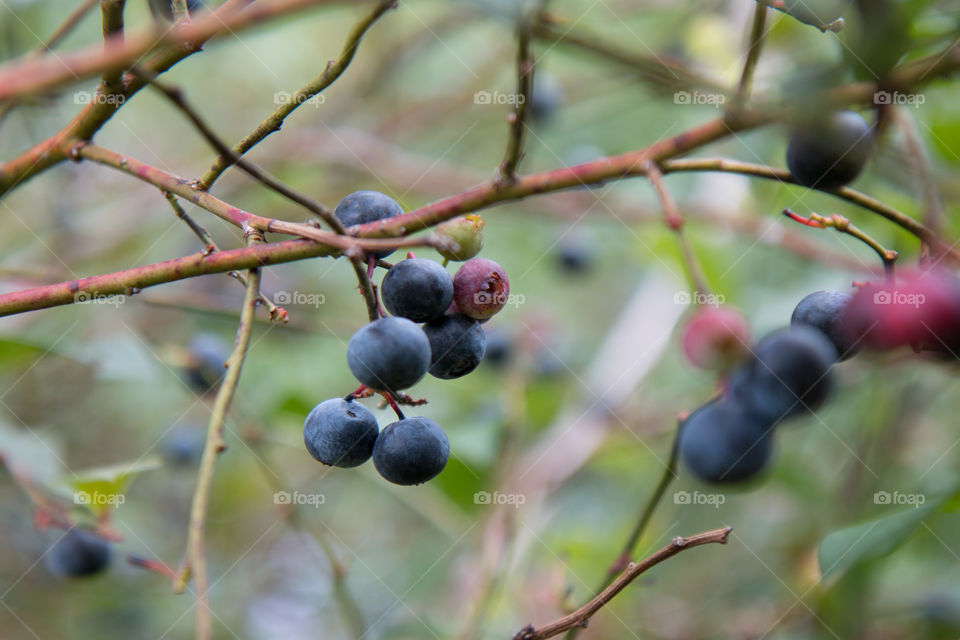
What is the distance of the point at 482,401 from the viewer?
2828 mm

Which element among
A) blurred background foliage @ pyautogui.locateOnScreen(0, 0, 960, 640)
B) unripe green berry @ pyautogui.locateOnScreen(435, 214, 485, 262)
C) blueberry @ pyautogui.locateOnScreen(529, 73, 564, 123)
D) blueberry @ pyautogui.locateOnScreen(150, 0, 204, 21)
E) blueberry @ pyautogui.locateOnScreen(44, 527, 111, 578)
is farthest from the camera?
blueberry @ pyautogui.locateOnScreen(529, 73, 564, 123)

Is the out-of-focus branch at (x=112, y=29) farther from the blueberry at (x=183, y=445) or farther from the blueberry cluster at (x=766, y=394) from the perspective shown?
the blueberry at (x=183, y=445)

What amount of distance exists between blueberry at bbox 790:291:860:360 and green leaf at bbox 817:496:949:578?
31cm

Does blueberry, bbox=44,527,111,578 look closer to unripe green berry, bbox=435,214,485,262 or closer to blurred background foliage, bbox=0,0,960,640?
blurred background foliage, bbox=0,0,960,640

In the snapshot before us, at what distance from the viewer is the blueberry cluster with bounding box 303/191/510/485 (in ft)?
3.51

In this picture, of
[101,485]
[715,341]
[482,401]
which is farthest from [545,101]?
[715,341]

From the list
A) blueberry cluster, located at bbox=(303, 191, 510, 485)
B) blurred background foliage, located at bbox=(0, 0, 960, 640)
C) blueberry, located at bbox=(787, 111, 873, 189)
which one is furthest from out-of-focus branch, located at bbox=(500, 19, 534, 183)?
blurred background foliage, located at bbox=(0, 0, 960, 640)

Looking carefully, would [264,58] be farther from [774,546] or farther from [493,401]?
[774,546]

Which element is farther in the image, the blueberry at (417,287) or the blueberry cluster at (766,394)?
the blueberry at (417,287)

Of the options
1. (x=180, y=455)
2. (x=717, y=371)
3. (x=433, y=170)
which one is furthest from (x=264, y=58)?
(x=717, y=371)

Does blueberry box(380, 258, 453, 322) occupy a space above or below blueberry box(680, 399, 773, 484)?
above

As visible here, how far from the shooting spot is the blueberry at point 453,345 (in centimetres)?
116

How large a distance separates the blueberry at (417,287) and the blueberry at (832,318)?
516mm

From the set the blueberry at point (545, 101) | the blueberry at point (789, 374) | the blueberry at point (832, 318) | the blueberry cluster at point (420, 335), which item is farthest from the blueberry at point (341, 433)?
the blueberry at point (545, 101)
